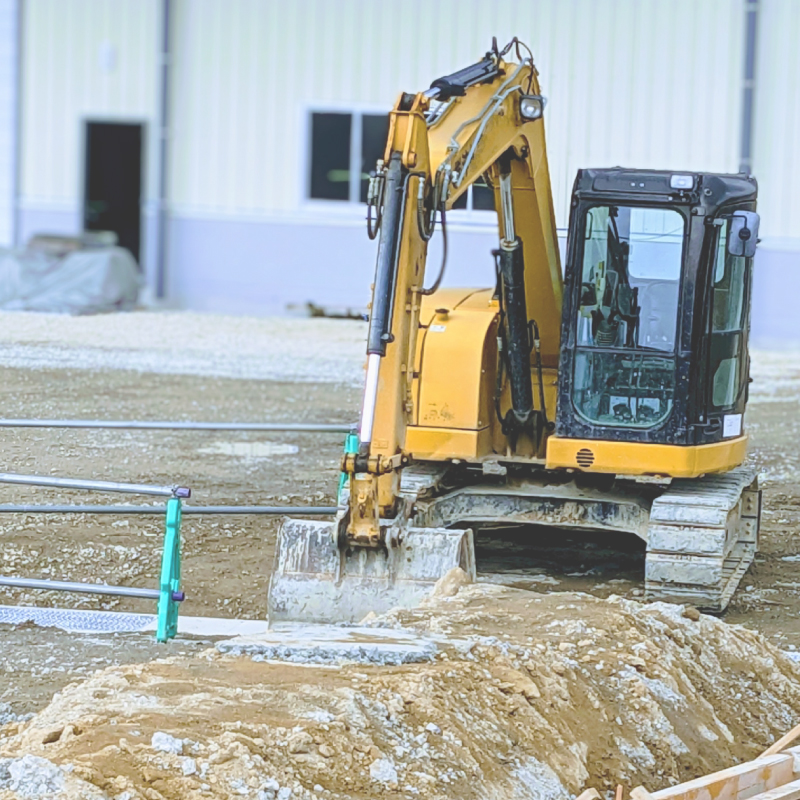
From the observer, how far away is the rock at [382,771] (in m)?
5.12

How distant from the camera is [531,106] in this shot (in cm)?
875

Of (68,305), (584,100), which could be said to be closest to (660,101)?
(584,100)

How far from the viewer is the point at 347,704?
5.45 meters

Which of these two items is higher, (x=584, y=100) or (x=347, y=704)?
(x=584, y=100)

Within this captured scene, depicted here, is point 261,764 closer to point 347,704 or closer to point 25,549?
point 347,704

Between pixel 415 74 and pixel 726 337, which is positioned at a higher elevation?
pixel 415 74

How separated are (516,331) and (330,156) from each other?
13427mm

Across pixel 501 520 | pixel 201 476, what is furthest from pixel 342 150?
pixel 501 520

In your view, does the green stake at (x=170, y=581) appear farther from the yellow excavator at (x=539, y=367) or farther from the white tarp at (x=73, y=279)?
the white tarp at (x=73, y=279)

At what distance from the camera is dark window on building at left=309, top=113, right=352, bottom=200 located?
73.2ft

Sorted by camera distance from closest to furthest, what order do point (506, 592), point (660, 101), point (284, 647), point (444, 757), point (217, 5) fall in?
point (444, 757)
point (284, 647)
point (506, 592)
point (660, 101)
point (217, 5)

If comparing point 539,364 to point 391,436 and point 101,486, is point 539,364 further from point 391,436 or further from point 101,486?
point 101,486

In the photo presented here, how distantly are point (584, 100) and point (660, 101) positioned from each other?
978 mm

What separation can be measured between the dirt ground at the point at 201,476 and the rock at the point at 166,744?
71.1 inches
